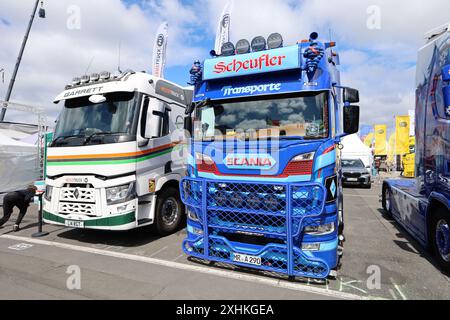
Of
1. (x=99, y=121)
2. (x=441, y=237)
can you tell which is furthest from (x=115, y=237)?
(x=441, y=237)

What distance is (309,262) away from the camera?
3.59 metres

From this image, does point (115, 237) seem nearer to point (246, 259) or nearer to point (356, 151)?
point (246, 259)

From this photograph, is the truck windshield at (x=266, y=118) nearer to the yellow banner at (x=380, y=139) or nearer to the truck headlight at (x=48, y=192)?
the truck headlight at (x=48, y=192)

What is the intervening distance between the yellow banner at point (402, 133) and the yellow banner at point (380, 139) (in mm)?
6506

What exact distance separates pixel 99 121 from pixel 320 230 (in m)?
4.46

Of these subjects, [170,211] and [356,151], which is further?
[356,151]

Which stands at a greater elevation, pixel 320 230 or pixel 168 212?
pixel 320 230

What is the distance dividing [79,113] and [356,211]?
8319 millimetres

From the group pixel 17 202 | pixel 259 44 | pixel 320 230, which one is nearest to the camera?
pixel 320 230

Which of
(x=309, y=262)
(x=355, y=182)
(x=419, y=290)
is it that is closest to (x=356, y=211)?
(x=419, y=290)

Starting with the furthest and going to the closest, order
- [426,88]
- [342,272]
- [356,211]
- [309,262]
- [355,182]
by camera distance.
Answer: [355,182], [356,211], [426,88], [342,272], [309,262]

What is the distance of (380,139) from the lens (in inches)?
1271
